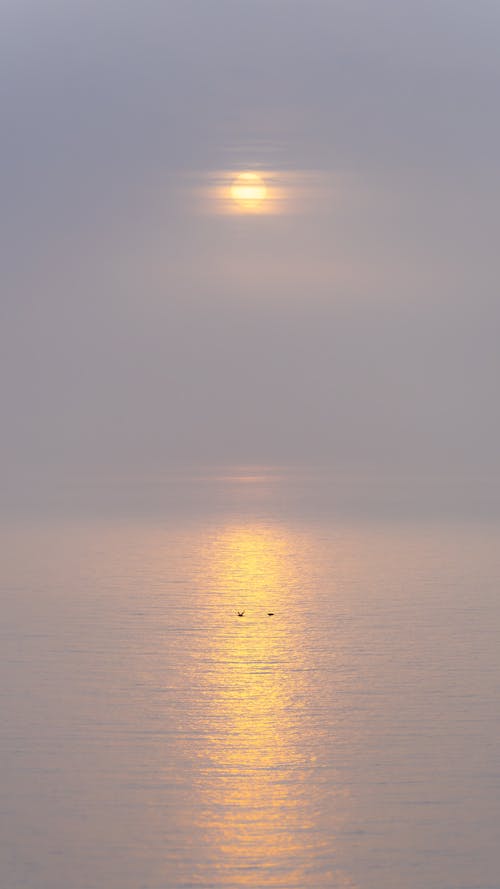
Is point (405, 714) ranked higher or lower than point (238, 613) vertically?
higher

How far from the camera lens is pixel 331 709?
4.01 metres

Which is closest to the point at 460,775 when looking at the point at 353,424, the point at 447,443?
the point at 447,443

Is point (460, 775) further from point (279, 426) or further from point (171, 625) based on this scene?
point (279, 426)

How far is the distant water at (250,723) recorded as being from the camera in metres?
2.83

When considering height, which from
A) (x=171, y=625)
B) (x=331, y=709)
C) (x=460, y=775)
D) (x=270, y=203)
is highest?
(x=460, y=775)

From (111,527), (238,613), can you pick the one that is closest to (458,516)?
(111,527)

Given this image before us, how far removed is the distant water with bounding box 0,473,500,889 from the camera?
2832 millimetres

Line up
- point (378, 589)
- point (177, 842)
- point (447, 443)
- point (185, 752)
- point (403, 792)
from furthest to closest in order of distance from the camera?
point (447, 443) < point (378, 589) < point (185, 752) < point (403, 792) < point (177, 842)

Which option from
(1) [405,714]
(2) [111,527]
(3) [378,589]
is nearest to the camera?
(1) [405,714]

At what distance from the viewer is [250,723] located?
12.6ft

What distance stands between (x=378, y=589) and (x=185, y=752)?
2.89 m

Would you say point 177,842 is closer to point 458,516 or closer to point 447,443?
point 458,516

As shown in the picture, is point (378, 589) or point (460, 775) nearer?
point (460, 775)

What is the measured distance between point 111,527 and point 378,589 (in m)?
3.45
